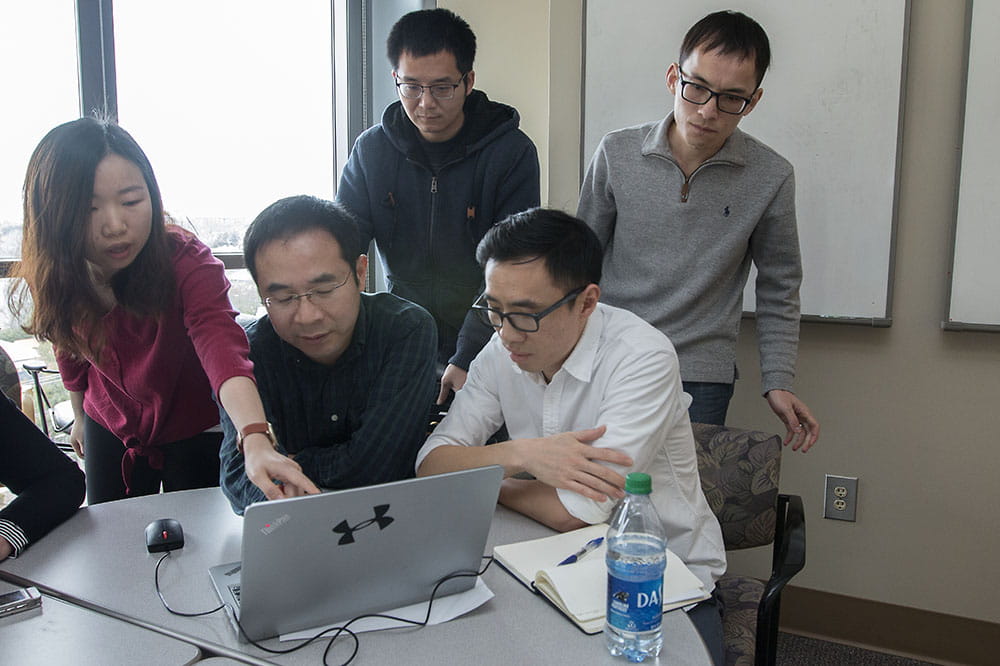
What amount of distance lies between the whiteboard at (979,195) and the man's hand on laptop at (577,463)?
138cm

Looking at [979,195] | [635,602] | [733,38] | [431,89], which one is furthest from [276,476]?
[979,195]

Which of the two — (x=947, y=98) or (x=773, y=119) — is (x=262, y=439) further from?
(x=947, y=98)

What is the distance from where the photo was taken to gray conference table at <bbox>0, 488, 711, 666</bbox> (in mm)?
894

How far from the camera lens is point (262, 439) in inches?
47.7

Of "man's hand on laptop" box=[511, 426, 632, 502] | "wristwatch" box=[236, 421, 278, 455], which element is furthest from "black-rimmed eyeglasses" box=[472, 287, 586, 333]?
"wristwatch" box=[236, 421, 278, 455]

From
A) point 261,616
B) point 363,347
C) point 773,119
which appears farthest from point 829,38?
point 261,616

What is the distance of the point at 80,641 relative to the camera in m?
0.91

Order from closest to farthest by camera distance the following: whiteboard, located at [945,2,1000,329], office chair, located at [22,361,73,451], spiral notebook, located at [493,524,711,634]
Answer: spiral notebook, located at [493,524,711,634]
whiteboard, located at [945,2,1000,329]
office chair, located at [22,361,73,451]

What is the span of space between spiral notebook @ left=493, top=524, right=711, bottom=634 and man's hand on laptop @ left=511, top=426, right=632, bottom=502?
66 millimetres

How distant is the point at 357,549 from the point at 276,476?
29cm

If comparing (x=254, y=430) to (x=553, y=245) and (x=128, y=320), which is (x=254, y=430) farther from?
(x=553, y=245)

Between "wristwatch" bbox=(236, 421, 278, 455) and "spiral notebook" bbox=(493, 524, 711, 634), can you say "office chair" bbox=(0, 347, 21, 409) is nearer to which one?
"wristwatch" bbox=(236, 421, 278, 455)

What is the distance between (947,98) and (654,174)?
2.92ft

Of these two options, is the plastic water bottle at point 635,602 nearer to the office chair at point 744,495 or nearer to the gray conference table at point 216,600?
the gray conference table at point 216,600
